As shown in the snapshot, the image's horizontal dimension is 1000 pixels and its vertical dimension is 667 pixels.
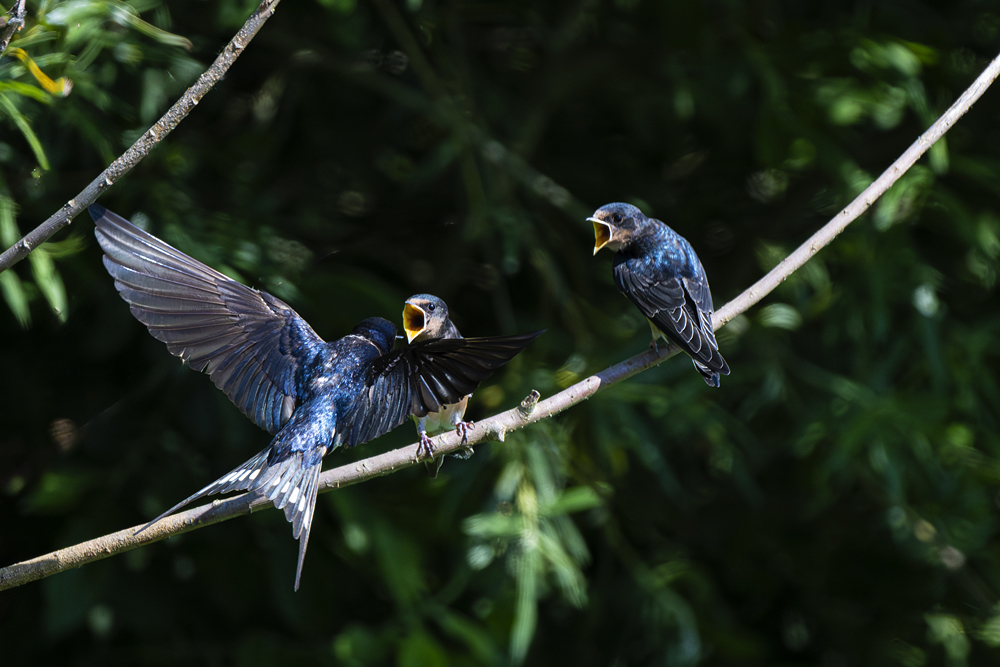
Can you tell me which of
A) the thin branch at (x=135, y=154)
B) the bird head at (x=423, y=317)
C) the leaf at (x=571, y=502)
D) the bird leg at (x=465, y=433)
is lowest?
the leaf at (x=571, y=502)

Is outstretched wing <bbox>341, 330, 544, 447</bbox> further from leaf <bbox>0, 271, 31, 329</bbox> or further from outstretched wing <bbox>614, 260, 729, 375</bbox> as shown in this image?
leaf <bbox>0, 271, 31, 329</bbox>

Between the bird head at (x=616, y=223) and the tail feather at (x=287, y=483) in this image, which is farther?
the bird head at (x=616, y=223)

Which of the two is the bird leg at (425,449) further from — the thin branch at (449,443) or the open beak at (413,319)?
the open beak at (413,319)

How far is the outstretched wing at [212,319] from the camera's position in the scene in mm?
1518

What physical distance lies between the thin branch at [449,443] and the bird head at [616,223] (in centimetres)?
54

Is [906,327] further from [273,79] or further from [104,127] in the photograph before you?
[104,127]

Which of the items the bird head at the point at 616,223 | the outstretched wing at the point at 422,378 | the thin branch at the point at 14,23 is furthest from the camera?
the bird head at the point at 616,223

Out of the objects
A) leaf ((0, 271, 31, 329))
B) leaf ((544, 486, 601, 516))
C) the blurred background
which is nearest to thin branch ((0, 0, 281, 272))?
leaf ((0, 271, 31, 329))

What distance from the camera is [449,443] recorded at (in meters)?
1.47

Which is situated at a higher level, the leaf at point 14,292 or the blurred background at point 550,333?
the leaf at point 14,292

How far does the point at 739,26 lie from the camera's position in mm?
2893

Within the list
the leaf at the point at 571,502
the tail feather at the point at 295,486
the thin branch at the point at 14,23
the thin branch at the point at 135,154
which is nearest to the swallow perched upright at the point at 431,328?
the tail feather at the point at 295,486

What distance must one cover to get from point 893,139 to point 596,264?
3.95 feet

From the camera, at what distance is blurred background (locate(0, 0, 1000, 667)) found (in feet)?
8.68
